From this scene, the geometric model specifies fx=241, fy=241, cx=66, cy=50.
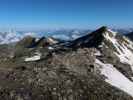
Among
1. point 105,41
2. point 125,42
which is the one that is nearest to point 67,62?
point 105,41

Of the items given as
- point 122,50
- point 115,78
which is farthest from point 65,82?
point 122,50

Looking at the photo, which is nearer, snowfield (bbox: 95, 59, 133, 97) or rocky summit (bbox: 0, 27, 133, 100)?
rocky summit (bbox: 0, 27, 133, 100)

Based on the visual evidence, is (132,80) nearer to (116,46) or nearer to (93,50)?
(93,50)

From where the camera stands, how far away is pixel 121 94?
57125 millimetres

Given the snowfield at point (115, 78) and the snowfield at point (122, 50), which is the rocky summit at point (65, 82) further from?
the snowfield at point (122, 50)

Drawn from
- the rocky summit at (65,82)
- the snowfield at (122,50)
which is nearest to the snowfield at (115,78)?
the rocky summit at (65,82)

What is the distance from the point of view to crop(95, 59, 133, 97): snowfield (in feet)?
232

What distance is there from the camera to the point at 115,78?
250 feet

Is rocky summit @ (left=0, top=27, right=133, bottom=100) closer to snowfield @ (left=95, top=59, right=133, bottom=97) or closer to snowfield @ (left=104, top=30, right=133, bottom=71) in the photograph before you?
snowfield @ (left=95, top=59, right=133, bottom=97)

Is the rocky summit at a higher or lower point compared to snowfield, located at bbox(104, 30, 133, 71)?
higher

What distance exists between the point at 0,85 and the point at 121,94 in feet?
91.5

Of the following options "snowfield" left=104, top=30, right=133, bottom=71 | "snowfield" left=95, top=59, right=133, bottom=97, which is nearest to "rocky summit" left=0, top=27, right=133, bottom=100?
"snowfield" left=95, top=59, right=133, bottom=97

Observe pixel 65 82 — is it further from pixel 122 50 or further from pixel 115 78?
pixel 122 50

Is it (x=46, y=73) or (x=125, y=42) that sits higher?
(x=46, y=73)
